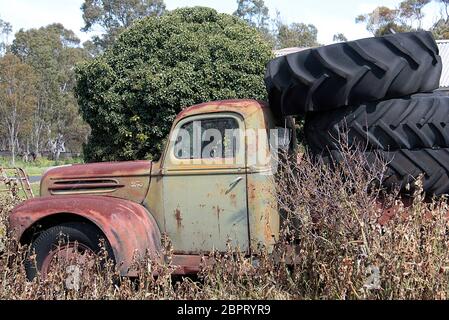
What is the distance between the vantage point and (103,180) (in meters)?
5.08

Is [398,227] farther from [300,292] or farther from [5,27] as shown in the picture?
[5,27]

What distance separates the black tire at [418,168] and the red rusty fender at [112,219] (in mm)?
2034

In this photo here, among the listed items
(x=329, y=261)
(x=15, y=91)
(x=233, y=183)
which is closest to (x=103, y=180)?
(x=233, y=183)

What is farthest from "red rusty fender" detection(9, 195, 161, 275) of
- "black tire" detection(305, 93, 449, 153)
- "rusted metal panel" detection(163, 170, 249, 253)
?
"black tire" detection(305, 93, 449, 153)

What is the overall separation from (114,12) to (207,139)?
37.6 meters

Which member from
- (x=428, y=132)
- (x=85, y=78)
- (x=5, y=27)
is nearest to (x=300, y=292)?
(x=428, y=132)

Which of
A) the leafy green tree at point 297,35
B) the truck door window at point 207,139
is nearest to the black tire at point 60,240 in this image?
the truck door window at point 207,139

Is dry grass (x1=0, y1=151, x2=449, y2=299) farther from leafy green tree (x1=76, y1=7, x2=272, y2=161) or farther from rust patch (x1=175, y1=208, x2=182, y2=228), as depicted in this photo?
leafy green tree (x1=76, y1=7, x2=272, y2=161)

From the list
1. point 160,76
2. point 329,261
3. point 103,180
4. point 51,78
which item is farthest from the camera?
point 51,78

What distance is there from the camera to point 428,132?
4.14m

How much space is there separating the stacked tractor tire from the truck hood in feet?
5.28

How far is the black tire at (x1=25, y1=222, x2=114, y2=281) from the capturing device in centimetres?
457

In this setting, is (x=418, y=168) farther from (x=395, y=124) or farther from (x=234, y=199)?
(x=234, y=199)
